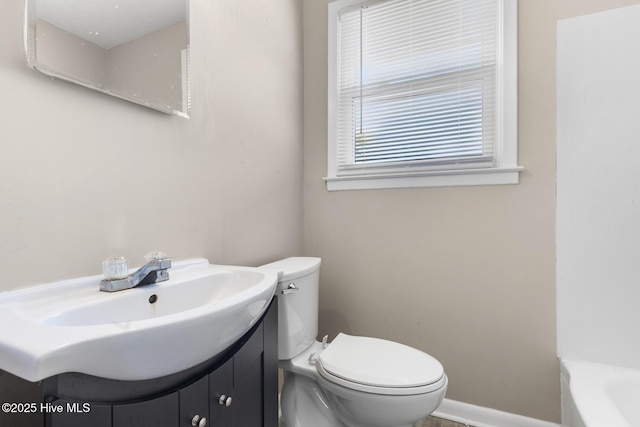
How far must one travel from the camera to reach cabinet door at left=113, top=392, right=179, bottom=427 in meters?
0.55

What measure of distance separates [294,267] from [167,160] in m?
0.62

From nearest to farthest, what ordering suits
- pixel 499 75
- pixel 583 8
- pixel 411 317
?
pixel 583 8, pixel 499 75, pixel 411 317

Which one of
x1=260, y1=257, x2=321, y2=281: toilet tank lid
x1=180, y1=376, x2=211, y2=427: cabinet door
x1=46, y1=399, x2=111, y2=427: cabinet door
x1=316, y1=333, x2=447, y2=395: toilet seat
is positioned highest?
x1=260, y1=257, x2=321, y2=281: toilet tank lid

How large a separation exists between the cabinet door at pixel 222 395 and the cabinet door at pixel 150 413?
10 cm

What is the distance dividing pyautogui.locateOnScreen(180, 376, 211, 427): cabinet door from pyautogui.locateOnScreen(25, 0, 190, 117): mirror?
79 centimetres

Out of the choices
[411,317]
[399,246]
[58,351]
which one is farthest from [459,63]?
[58,351]

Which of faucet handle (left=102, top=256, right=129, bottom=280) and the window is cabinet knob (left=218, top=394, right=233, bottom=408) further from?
the window

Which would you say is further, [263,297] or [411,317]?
[411,317]

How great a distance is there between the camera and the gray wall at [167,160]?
0.75 m

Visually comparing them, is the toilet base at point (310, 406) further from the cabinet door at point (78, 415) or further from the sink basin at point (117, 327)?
the cabinet door at point (78, 415)

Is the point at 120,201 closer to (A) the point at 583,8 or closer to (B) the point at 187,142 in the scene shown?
(B) the point at 187,142

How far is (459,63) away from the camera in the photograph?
1578mm

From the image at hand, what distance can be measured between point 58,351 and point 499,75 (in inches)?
69.5

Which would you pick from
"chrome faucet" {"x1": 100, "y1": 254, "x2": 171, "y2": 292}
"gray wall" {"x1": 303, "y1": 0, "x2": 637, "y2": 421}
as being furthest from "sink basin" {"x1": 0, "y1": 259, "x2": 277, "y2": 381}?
"gray wall" {"x1": 303, "y1": 0, "x2": 637, "y2": 421}
